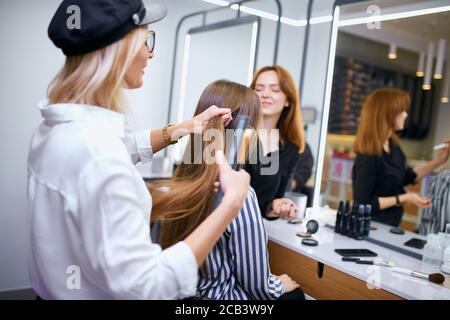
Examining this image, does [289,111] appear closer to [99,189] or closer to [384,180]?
[384,180]

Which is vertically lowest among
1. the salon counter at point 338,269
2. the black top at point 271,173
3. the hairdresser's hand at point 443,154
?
the salon counter at point 338,269

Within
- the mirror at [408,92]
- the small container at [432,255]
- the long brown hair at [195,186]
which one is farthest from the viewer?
the mirror at [408,92]

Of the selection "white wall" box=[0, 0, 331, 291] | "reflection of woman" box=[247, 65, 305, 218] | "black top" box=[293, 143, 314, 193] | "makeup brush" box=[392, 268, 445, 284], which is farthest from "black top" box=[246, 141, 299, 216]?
"white wall" box=[0, 0, 331, 291]

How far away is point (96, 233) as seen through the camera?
22.8 inches

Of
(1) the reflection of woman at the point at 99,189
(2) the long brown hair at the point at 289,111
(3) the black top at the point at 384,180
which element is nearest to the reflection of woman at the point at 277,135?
(2) the long brown hair at the point at 289,111

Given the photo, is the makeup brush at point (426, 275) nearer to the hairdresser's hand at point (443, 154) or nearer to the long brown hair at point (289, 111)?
the hairdresser's hand at point (443, 154)

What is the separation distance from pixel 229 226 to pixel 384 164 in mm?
1083

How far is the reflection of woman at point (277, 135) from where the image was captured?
53.4 inches

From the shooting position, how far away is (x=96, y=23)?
63 cm

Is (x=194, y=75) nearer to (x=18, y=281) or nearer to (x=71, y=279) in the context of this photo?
(x=71, y=279)

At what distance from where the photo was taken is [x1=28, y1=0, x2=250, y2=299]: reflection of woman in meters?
0.57

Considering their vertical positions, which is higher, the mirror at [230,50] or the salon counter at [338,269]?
the mirror at [230,50]
